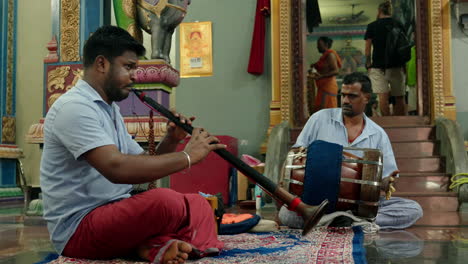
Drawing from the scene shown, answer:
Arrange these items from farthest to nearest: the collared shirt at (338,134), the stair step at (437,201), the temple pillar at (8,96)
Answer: the temple pillar at (8,96) < the stair step at (437,201) < the collared shirt at (338,134)

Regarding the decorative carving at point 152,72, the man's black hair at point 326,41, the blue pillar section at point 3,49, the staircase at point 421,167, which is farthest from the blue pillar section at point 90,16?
the man's black hair at point 326,41

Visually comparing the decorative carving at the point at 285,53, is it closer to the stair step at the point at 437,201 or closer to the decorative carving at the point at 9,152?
the stair step at the point at 437,201

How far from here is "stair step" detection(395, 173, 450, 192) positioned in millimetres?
5812

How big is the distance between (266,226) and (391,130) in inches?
148

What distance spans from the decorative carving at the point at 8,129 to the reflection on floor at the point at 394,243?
3.10 m

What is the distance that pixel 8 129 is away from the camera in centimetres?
727

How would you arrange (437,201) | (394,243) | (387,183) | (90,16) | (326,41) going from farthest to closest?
(326,41) → (437,201) → (90,16) → (387,183) → (394,243)

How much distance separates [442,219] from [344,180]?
1.53 m

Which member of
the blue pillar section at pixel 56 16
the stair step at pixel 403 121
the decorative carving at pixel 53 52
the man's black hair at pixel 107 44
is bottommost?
the stair step at pixel 403 121

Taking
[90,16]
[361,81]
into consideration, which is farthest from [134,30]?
[361,81]

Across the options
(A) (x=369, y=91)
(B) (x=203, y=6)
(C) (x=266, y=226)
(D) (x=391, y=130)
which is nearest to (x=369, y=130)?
(A) (x=369, y=91)

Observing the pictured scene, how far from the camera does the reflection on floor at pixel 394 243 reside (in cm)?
260

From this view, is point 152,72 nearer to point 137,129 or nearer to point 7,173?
point 137,129

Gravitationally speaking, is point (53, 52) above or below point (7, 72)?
below
